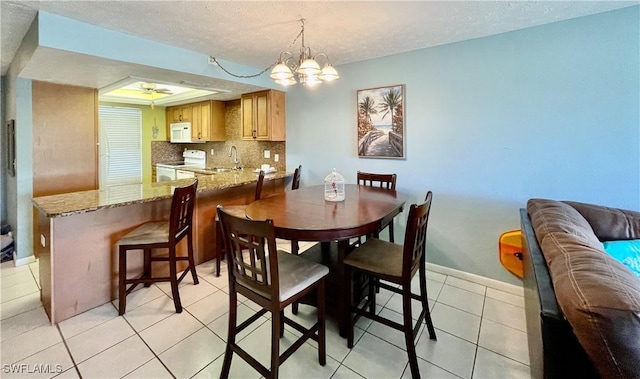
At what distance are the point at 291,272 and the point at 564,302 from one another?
1.19 meters

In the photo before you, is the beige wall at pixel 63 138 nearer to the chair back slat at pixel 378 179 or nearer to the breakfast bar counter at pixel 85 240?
the breakfast bar counter at pixel 85 240

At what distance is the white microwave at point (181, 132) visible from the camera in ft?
17.7

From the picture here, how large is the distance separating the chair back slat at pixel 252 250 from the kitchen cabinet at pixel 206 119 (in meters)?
3.93

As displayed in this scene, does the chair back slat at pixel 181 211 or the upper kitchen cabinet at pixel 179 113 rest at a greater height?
the upper kitchen cabinet at pixel 179 113

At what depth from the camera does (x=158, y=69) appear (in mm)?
2762

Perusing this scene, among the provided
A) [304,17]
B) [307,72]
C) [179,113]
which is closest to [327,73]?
[307,72]

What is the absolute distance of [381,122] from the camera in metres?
3.16

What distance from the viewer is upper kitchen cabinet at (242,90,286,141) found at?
3969 mm

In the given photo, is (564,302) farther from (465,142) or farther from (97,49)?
(97,49)

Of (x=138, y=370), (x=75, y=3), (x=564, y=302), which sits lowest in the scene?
(x=138, y=370)

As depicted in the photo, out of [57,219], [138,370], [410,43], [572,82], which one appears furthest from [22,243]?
[572,82]

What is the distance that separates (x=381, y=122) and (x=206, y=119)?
10.8ft

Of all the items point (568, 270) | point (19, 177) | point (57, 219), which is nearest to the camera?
point (568, 270)

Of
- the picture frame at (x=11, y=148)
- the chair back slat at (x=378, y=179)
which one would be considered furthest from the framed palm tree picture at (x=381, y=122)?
the picture frame at (x=11, y=148)
